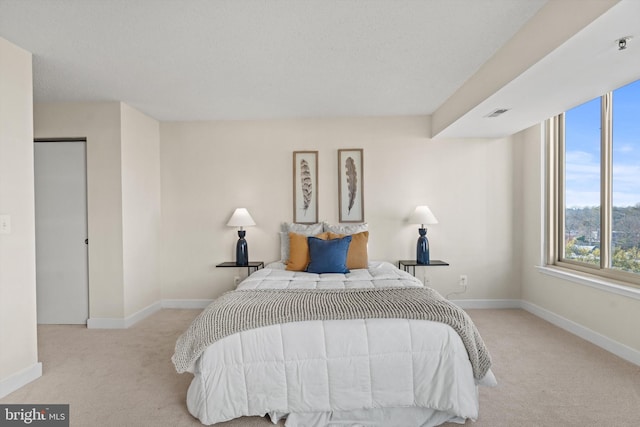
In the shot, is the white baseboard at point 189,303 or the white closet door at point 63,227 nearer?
the white closet door at point 63,227

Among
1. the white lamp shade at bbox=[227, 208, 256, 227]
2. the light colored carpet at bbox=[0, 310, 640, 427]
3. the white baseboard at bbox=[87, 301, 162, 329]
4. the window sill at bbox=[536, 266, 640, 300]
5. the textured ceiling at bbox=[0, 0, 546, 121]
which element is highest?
the textured ceiling at bbox=[0, 0, 546, 121]

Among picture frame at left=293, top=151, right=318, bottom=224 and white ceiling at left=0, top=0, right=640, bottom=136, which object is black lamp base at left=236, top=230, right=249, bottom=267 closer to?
picture frame at left=293, top=151, right=318, bottom=224

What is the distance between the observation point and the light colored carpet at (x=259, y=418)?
6.70 ft

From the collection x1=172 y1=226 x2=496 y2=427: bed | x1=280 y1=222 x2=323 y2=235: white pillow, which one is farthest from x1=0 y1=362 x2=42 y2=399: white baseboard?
x1=280 y1=222 x2=323 y2=235: white pillow

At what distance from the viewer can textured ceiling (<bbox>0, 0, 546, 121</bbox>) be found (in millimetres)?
2033

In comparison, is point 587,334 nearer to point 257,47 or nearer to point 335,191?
point 335,191

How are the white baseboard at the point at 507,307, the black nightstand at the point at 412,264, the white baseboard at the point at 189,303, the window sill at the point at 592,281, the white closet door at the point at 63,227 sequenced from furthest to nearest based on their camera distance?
the white baseboard at the point at 189,303
the black nightstand at the point at 412,264
the white closet door at the point at 63,227
the white baseboard at the point at 507,307
the window sill at the point at 592,281

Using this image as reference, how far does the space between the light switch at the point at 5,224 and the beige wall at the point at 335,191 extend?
6.71 feet

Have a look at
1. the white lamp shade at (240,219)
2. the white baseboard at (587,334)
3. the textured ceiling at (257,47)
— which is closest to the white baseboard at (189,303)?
the white lamp shade at (240,219)

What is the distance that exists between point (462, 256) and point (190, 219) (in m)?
3.43

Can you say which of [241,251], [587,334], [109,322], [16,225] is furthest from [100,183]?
[587,334]

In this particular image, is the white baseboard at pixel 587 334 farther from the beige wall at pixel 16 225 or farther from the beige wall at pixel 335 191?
the beige wall at pixel 16 225

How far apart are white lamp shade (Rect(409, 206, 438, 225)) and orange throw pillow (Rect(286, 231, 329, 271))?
110 centimetres

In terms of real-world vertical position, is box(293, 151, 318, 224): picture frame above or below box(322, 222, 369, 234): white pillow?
above
